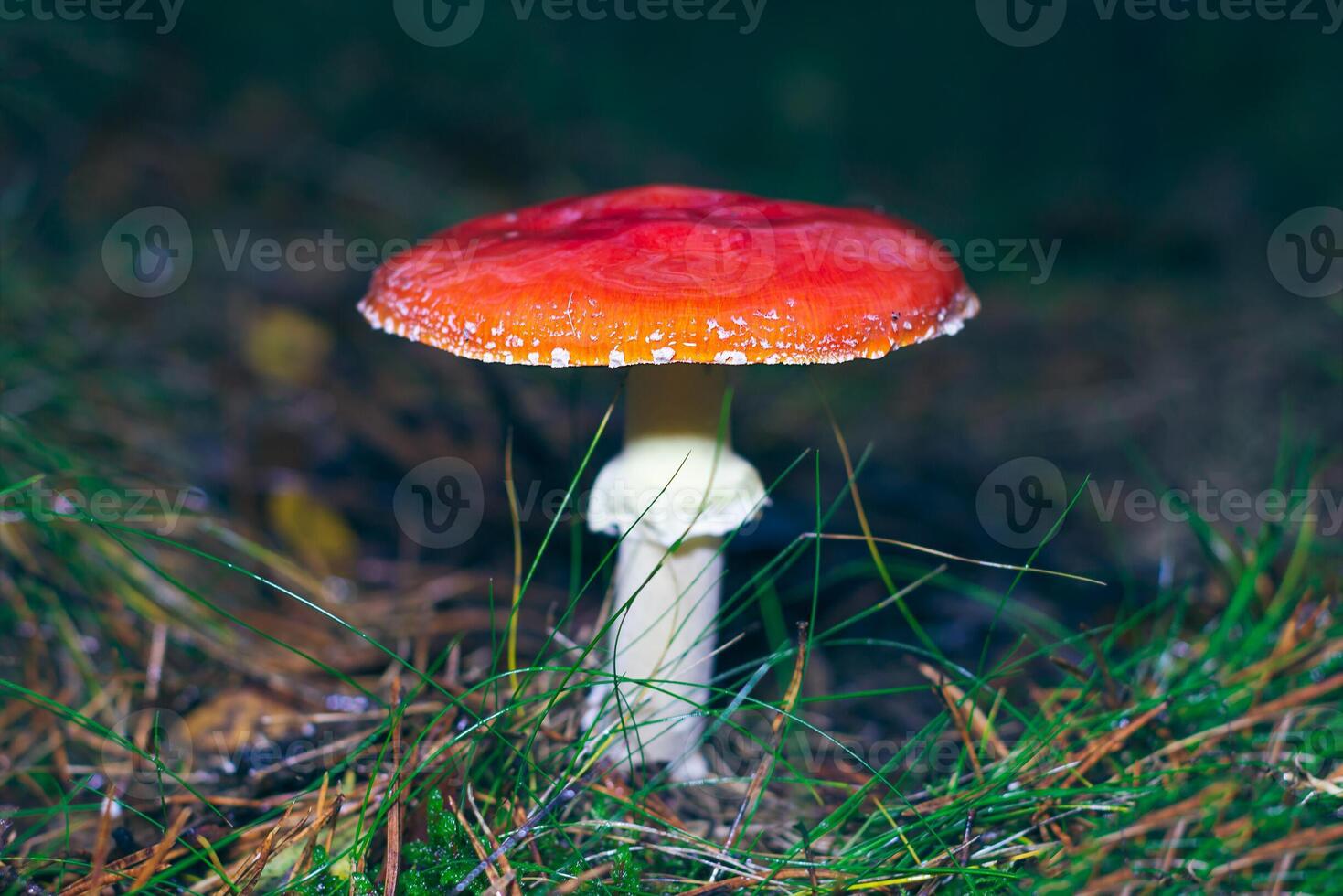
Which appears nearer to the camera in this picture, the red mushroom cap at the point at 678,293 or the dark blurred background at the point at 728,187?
the red mushroom cap at the point at 678,293

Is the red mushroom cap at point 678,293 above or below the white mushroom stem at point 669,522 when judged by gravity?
above

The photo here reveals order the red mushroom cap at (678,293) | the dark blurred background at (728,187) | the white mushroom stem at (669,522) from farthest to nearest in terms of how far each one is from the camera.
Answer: the dark blurred background at (728,187) < the white mushroom stem at (669,522) < the red mushroom cap at (678,293)

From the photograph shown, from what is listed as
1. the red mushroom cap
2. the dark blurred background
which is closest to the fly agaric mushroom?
the red mushroom cap

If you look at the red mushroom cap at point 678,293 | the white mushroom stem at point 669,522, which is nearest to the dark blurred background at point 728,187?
the red mushroom cap at point 678,293

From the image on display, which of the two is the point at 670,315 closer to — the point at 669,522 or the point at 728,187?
the point at 669,522

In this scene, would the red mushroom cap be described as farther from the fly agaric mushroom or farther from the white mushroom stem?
the white mushroom stem

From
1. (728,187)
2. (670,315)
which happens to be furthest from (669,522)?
(728,187)

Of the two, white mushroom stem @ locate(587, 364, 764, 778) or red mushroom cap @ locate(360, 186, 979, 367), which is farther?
white mushroom stem @ locate(587, 364, 764, 778)

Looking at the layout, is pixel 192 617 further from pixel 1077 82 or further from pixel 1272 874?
pixel 1077 82

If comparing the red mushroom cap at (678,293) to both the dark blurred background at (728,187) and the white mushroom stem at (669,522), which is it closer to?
the dark blurred background at (728,187)
